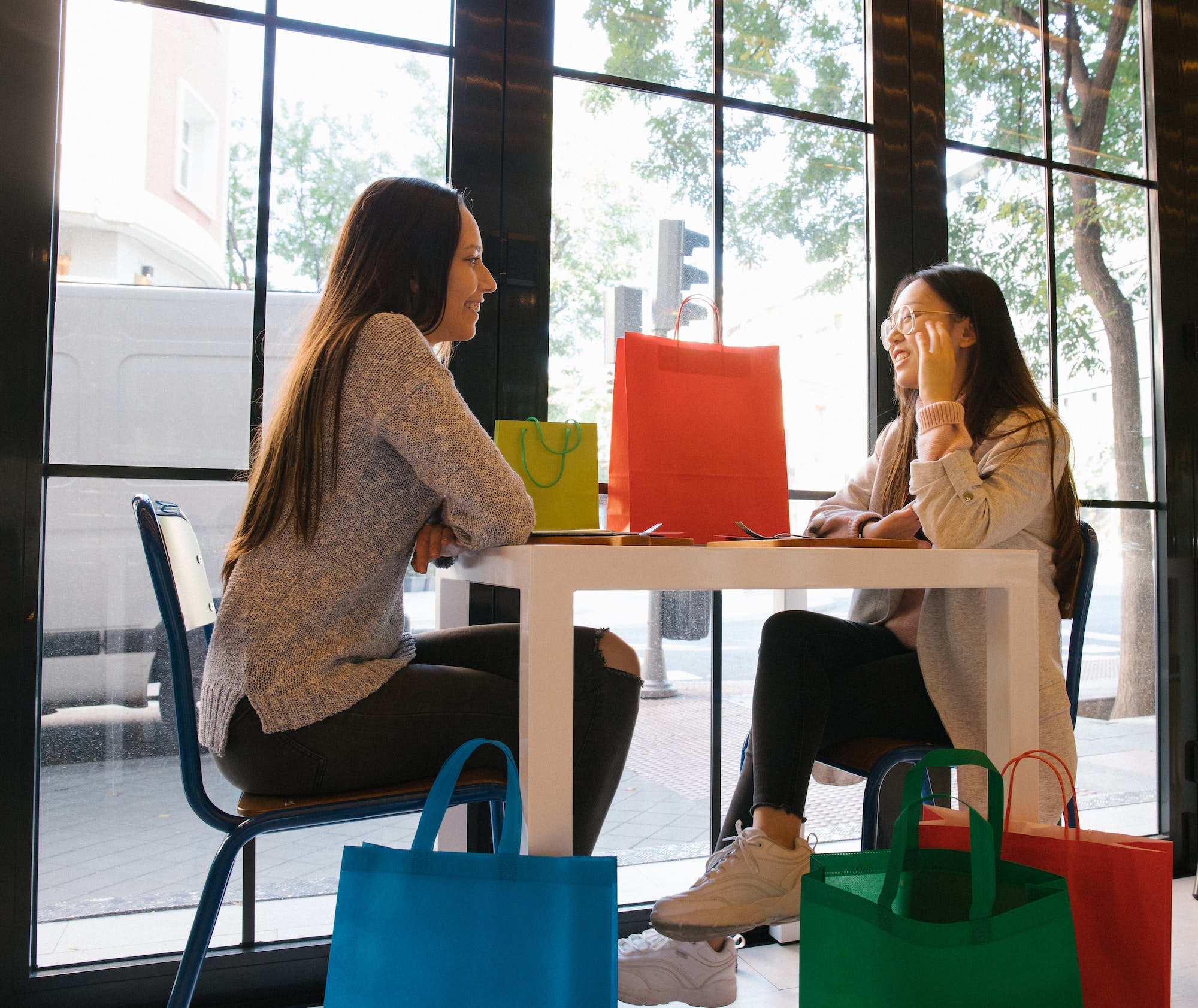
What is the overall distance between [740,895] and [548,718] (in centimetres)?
43

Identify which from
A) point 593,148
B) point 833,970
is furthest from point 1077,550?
point 593,148

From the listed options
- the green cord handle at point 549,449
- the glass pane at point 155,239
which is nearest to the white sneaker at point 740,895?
the green cord handle at point 549,449

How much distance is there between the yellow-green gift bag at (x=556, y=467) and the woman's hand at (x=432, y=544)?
0.84 feet

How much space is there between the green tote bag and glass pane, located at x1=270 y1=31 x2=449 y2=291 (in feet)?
4.54

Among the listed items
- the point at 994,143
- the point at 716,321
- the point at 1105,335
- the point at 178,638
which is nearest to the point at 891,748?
the point at 716,321

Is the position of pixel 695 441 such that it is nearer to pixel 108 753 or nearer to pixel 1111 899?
pixel 1111 899

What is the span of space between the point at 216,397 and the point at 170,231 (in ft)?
1.03

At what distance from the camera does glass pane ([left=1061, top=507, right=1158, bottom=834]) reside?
7.31 ft

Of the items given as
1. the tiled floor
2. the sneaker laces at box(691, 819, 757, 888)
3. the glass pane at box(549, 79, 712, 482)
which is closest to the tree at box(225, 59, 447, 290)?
the glass pane at box(549, 79, 712, 482)

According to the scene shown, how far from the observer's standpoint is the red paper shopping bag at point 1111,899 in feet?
3.31

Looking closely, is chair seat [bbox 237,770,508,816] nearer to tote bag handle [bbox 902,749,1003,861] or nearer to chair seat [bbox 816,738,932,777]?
tote bag handle [bbox 902,749,1003,861]

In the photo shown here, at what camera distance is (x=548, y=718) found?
37.7 inches

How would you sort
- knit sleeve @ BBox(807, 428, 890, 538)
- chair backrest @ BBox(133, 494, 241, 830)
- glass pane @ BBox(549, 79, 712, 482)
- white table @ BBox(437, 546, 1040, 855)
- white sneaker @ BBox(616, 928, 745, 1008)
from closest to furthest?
white table @ BBox(437, 546, 1040, 855), chair backrest @ BBox(133, 494, 241, 830), white sneaker @ BBox(616, 928, 745, 1008), knit sleeve @ BBox(807, 428, 890, 538), glass pane @ BBox(549, 79, 712, 482)

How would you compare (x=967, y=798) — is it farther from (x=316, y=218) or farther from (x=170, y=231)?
(x=170, y=231)
